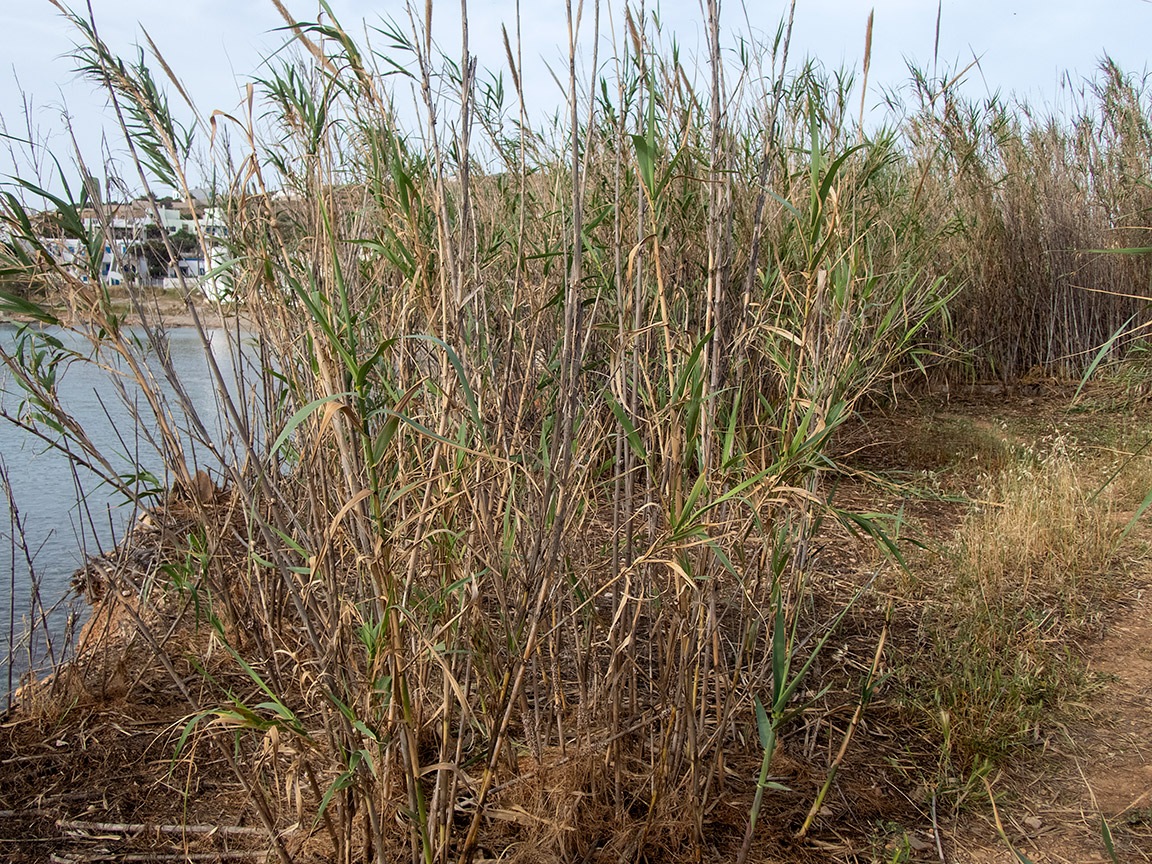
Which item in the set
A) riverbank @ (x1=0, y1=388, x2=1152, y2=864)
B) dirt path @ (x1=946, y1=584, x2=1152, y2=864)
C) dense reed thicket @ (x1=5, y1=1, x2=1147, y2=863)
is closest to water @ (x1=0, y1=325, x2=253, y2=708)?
riverbank @ (x1=0, y1=388, x2=1152, y2=864)

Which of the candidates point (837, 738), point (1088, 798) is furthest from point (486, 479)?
point (1088, 798)

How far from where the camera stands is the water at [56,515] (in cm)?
277

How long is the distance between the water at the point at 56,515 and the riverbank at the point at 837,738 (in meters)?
0.28

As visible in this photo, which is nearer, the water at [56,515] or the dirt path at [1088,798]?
the dirt path at [1088,798]

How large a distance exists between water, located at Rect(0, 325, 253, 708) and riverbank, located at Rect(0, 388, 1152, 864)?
28 centimetres

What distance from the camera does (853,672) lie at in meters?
2.68

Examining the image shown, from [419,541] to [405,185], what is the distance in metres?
0.66

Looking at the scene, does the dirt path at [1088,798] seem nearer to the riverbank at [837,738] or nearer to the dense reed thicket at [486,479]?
the riverbank at [837,738]

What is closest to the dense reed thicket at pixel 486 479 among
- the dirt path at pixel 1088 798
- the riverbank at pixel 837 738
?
the riverbank at pixel 837 738

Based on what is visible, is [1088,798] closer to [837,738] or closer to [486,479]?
[837,738]

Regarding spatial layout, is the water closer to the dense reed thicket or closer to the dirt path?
the dense reed thicket

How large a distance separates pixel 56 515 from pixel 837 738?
15.0ft

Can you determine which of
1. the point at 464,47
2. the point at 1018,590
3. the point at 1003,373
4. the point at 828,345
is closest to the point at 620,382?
the point at 828,345

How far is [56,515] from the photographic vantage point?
4883 mm
